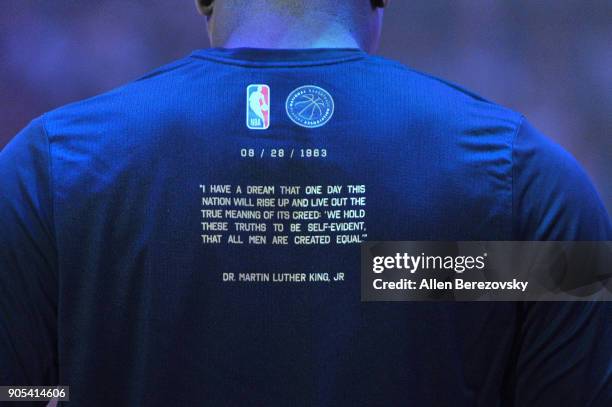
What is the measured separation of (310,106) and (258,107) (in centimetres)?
5

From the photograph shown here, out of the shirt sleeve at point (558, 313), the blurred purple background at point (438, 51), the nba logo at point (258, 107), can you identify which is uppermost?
the blurred purple background at point (438, 51)

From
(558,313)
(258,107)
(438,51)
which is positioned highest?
(438,51)

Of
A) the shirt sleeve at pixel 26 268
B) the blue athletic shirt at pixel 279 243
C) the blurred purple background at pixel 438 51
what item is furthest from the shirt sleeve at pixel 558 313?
the blurred purple background at pixel 438 51

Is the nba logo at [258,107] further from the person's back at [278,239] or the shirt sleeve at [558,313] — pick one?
the shirt sleeve at [558,313]

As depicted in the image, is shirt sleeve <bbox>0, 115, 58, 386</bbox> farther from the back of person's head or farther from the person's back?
the back of person's head

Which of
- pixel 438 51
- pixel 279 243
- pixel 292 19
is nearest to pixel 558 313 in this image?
pixel 279 243

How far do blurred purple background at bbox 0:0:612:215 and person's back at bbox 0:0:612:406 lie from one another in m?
1.80

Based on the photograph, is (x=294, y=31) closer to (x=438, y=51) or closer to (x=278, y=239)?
(x=278, y=239)

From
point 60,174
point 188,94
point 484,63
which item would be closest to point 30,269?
point 60,174

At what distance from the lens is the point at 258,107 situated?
0.90m

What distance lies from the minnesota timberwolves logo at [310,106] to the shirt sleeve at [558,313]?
180 mm

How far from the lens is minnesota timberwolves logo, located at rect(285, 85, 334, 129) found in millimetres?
896

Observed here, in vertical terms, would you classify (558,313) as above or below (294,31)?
below

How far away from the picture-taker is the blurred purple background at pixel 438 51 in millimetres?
2621
